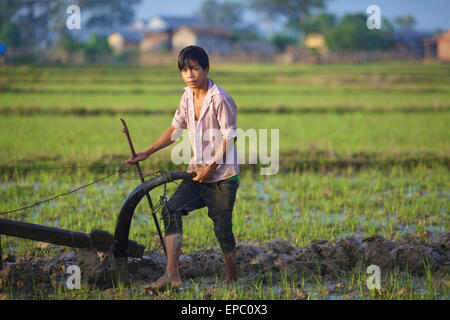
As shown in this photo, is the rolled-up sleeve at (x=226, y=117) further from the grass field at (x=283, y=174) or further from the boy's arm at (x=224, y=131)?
the grass field at (x=283, y=174)

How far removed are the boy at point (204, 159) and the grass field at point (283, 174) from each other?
0.25 metres

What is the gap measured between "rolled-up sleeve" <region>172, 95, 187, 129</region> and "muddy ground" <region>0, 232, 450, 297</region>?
813mm

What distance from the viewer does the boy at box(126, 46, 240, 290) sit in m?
2.94

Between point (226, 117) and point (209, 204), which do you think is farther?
point (209, 204)

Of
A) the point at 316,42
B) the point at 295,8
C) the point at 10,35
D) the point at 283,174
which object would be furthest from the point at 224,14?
the point at 283,174

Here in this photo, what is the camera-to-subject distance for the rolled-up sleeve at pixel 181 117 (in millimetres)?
3129

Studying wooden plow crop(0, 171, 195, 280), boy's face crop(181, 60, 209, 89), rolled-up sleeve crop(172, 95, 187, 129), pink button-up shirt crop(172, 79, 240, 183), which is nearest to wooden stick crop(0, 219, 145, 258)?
wooden plow crop(0, 171, 195, 280)

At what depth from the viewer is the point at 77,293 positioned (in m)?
3.06

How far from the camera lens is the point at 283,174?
680 centimetres

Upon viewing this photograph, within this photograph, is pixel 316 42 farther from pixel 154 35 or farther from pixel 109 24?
pixel 109 24

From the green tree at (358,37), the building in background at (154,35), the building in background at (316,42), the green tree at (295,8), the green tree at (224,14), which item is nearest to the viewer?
the green tree at (358,37)

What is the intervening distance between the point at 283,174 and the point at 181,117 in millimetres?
3771

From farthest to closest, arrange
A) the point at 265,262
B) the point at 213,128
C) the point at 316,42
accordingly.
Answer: the point at 316,42 < the point at 265,262 < the point at 213,128

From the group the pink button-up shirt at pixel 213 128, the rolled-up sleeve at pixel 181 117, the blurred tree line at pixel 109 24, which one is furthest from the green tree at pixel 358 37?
the pink button-up shirt at pixel 213 128
